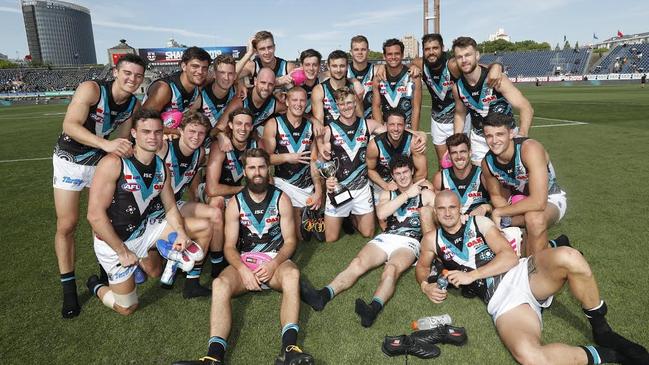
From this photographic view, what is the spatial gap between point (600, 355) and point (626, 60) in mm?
67053

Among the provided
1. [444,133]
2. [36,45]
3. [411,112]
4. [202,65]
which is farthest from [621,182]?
[36,45]

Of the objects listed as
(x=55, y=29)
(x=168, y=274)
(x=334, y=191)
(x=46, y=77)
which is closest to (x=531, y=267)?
(x=334, y=191)

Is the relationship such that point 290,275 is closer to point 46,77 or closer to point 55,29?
point 46,77

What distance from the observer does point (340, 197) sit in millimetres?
5508

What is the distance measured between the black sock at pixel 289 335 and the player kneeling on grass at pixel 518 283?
4.79 feet

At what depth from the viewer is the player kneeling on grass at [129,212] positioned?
12.6 feet

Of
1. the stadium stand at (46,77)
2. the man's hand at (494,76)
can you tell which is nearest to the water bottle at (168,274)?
the man's hand at (494,76)

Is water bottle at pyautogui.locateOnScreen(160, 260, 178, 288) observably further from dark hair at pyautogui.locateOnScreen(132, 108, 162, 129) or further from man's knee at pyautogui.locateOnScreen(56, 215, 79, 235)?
dark hair at pyautogui.locateOnScreen(132, 108, 162, 129)

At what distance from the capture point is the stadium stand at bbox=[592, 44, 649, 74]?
52.9 m

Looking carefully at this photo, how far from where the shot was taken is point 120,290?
392 cm

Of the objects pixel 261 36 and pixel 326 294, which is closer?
pixel 326 294

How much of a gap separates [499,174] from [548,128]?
467 inches

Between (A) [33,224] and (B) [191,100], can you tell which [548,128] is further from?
(A) [33,224]

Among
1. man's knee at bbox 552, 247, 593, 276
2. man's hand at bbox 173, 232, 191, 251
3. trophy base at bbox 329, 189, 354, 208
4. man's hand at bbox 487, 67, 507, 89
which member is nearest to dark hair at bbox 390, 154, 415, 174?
trophy base at bbox 329, 189, 354, 208
